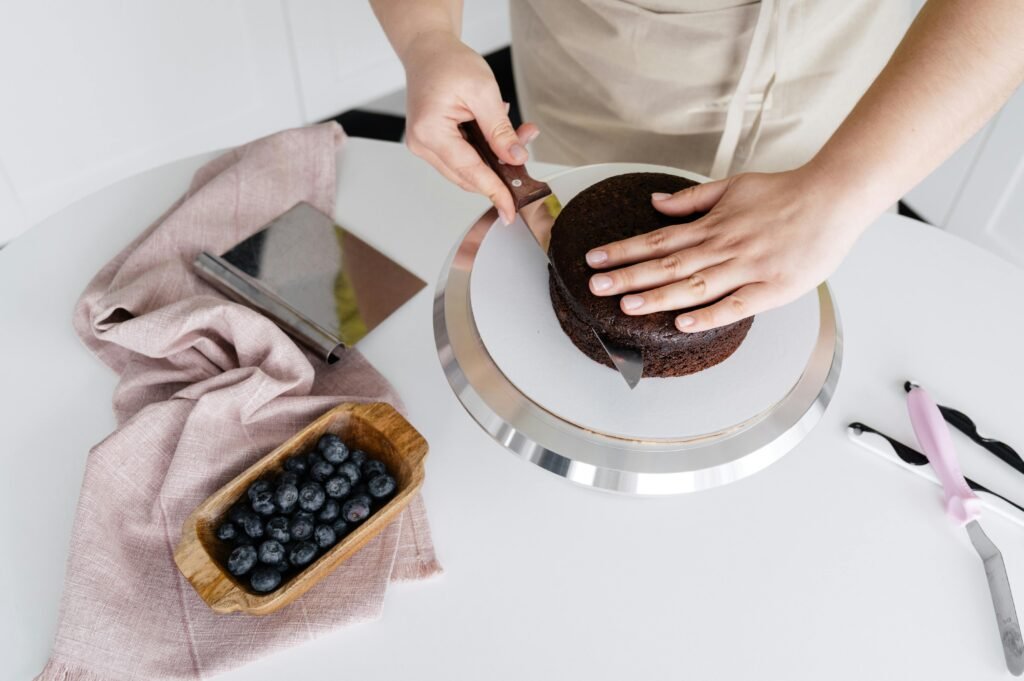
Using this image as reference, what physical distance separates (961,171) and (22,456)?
7.08 ft

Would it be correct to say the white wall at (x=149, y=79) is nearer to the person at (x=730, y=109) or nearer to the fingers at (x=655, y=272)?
the person at (x=730, y=109)

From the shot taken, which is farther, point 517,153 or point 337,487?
point 517,153

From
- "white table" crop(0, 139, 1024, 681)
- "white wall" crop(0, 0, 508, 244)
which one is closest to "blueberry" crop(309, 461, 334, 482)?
"white table" crop(0, 139, 1024, 681)

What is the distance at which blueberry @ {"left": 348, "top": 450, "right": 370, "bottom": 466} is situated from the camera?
2.56 ft

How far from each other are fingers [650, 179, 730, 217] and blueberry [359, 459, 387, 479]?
1.37 ft

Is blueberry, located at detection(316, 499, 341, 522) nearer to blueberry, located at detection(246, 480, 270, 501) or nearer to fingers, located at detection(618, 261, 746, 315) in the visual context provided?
blueberry, located at detection(246, 480, 270, 501)

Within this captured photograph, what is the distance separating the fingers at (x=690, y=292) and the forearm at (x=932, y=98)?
0.14 meters

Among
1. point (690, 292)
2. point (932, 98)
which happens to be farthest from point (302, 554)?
point (932, 98)

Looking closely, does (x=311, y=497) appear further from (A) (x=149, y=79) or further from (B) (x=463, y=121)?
(A) (x=149, y=79)

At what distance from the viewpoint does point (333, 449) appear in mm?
773

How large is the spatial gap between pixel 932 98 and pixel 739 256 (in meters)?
0.25

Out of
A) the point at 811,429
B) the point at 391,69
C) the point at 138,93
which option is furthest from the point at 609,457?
the point at 391,69

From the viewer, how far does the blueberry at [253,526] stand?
0.72m

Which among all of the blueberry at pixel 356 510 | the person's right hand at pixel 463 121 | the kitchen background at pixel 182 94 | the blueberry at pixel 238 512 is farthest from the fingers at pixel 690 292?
the kitchen background at pixel 182 94
